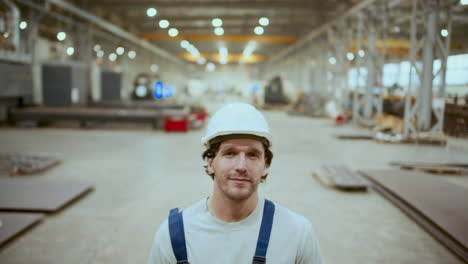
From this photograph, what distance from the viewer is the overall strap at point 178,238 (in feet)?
5.24

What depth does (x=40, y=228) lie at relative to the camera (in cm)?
440

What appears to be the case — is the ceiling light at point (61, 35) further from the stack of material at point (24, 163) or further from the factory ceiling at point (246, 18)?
the stack of material at point (24, 163)

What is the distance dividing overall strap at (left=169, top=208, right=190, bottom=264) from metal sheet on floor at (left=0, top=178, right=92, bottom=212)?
3.85 meters

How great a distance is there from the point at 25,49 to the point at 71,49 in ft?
11.5

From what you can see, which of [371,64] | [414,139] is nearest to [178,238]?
[414,139]

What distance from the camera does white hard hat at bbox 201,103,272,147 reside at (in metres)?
1.65

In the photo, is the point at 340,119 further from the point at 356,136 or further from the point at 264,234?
the point at 264,234

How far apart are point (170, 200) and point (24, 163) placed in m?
3.71

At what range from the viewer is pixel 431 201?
5.20m

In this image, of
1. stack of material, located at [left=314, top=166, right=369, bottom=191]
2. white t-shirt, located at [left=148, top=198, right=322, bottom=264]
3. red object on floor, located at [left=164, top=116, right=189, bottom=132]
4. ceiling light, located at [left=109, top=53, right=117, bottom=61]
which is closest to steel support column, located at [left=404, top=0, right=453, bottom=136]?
stack of material, located at [left=314, top=166, right=369, bottom=191]

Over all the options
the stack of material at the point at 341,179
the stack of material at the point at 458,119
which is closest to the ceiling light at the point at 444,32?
the stack of material at the point at 458,119

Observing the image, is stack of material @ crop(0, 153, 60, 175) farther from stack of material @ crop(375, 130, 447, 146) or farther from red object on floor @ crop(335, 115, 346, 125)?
red object on floor @ crop(335, 115, 346, 125)

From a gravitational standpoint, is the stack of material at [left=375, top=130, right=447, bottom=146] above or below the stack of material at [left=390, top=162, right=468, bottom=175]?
above

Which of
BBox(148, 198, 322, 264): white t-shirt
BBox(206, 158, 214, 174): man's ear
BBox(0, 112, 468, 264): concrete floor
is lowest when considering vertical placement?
BBox(0, 112, 468, 264): concrete floor
